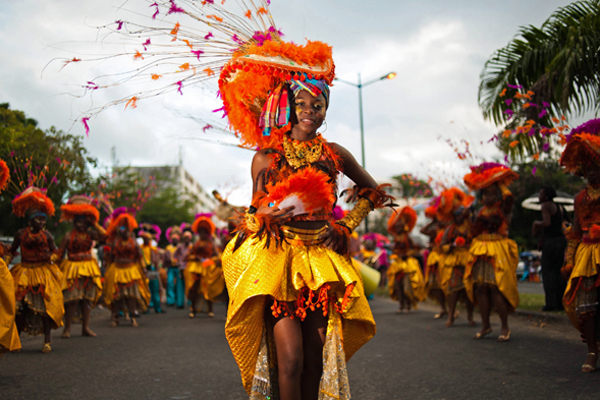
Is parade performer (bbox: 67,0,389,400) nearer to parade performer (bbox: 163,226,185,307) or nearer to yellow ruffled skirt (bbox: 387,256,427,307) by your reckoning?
yellow ruffled skirt (bbox: 387,256,427,307)

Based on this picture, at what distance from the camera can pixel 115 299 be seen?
37.5 ft

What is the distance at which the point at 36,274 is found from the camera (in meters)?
7.70

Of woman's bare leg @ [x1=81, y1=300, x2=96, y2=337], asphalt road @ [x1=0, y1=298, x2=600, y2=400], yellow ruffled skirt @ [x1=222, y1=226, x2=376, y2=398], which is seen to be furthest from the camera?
woman's bare leg @ [x1=81, y1=300, x2=96, y2=337]

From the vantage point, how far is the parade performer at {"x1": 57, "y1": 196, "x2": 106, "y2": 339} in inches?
367

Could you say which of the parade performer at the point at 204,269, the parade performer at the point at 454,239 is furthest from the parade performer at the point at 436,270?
the parade performer at the point at 204,269

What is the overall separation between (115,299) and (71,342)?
257 centimetres

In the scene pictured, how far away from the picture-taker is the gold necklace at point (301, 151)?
141 inches

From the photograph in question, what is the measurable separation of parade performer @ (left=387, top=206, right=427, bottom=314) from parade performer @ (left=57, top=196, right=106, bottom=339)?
6.64 meters

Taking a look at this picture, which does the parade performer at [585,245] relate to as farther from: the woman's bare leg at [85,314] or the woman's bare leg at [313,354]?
the woman's bare leg at [85,314]

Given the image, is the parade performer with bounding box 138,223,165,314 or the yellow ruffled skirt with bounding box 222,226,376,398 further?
the parade performer with bounding box 138,223,165,314

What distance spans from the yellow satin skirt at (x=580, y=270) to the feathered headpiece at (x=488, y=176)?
2401 millimetres

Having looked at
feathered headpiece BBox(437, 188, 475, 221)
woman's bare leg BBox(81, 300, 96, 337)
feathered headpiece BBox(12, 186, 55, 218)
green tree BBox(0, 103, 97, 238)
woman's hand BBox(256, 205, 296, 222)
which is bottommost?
woman's bare leg BBox(81, 300, 96, 337)

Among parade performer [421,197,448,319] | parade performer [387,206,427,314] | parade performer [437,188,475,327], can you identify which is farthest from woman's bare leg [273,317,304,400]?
parade performer [387,206,427,314]

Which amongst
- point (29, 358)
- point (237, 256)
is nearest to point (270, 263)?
point (237, 256)
